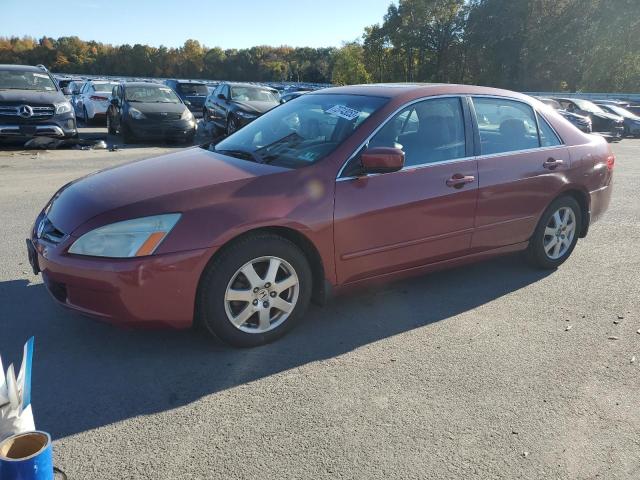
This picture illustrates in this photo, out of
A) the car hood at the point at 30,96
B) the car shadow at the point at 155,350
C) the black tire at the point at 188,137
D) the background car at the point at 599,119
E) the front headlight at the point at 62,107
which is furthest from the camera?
the background car at the point at 599,119

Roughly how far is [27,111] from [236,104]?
5261 millimetres

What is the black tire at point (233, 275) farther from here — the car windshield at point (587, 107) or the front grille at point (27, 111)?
the car windshield at point (587, 107)

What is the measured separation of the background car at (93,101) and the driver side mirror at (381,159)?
619 inches

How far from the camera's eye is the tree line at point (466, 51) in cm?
4912

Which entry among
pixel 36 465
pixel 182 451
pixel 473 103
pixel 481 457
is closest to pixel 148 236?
pixel 182 451

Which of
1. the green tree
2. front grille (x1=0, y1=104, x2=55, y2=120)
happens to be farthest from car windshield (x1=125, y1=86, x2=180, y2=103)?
the green tree

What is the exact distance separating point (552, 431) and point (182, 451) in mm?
1794

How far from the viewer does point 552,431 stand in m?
2.77

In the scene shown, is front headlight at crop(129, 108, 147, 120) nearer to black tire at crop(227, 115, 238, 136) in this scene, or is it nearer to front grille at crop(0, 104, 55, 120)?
front grille at crop(0, 104, 55, 120)

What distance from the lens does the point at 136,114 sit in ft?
44.2

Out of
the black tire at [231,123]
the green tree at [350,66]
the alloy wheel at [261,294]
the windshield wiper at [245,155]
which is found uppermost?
the green tree at [350,66]

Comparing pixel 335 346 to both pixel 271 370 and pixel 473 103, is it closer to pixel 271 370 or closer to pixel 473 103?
pixel 271 370

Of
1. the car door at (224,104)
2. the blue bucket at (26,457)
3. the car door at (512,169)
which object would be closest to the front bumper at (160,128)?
the car door at (224,104)

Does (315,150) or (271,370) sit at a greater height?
(315,150)
